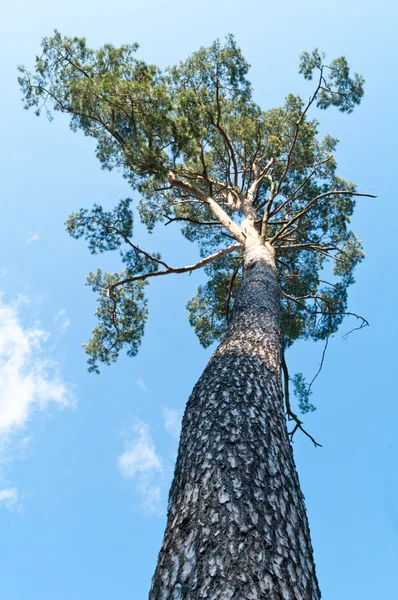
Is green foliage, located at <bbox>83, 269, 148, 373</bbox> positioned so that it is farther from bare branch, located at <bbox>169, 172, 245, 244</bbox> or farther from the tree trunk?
the tree trunk

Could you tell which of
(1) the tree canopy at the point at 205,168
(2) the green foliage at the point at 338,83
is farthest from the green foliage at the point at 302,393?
(2) the green foliage at the point at 338,83

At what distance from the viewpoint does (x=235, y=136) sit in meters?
9.73

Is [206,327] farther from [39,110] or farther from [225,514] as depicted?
[225,514]

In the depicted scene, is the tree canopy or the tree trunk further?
the tree canopy

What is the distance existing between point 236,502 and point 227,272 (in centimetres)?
913

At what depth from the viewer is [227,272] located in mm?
10953

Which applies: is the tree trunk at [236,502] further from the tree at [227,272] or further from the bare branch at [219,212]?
the bare branch at [219,212]

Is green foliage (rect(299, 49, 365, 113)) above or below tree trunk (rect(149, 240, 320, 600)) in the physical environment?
above

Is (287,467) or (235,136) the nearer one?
(287,467)

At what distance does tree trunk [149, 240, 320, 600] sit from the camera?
1.67 meters

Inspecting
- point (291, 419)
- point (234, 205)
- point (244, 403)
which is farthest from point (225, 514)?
point (234, 205)

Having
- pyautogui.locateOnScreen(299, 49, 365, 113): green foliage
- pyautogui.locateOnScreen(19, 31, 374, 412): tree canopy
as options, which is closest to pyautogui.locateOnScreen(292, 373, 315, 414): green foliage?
pyautogui.locateOnScreen(19, 31, 374, 412): tree canopy

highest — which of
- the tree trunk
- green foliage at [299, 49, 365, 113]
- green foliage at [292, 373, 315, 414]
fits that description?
green foliage at [299, 49, 365, 113]

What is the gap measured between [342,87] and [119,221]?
570cm
